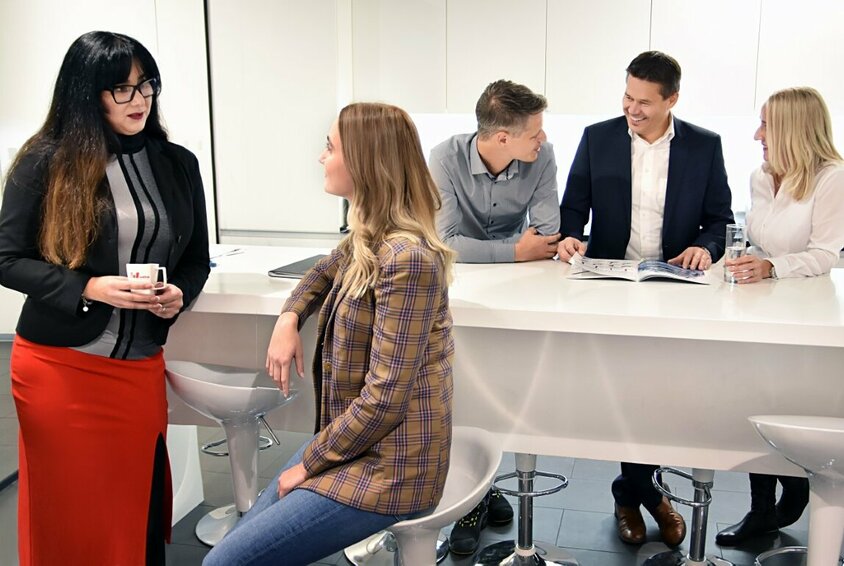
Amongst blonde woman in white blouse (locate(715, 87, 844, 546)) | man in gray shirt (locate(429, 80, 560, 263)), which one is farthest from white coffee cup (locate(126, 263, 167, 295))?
blonde woman in white blouse (locate(715, 87, 844, 546))

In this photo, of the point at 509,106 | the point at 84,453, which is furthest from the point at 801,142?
the point at 84,453

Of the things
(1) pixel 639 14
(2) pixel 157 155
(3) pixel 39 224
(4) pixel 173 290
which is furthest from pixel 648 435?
(1) pixel 639 14

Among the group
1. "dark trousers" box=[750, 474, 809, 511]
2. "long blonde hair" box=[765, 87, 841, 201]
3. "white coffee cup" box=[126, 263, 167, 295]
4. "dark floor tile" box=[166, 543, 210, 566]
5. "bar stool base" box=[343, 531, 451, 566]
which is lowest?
"dark floor tile" box=[166, 543, 210, 566]

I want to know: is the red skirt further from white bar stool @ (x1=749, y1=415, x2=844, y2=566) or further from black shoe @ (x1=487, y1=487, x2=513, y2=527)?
white bar stool @ (x1=749, y1=415, x2=844, y2=566)

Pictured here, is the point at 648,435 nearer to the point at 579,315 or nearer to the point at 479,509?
the point at 579,315

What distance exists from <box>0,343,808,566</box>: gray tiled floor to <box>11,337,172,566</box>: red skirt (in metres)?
0.57

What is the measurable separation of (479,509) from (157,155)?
5.20 ft

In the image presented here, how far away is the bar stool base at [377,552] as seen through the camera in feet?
8.90

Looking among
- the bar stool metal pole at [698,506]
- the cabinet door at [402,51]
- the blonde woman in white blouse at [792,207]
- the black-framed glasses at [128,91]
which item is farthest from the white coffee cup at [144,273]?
the cabinet door at [402,51]

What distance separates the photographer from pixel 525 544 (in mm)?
2512

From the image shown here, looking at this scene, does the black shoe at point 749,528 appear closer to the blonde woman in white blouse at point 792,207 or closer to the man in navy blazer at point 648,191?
the blonde woman in white blouse at point 792,207

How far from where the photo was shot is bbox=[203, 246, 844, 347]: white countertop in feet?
6.34

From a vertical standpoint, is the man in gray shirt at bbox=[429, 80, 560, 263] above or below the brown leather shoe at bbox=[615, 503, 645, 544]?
above

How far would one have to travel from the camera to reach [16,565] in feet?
8.80
